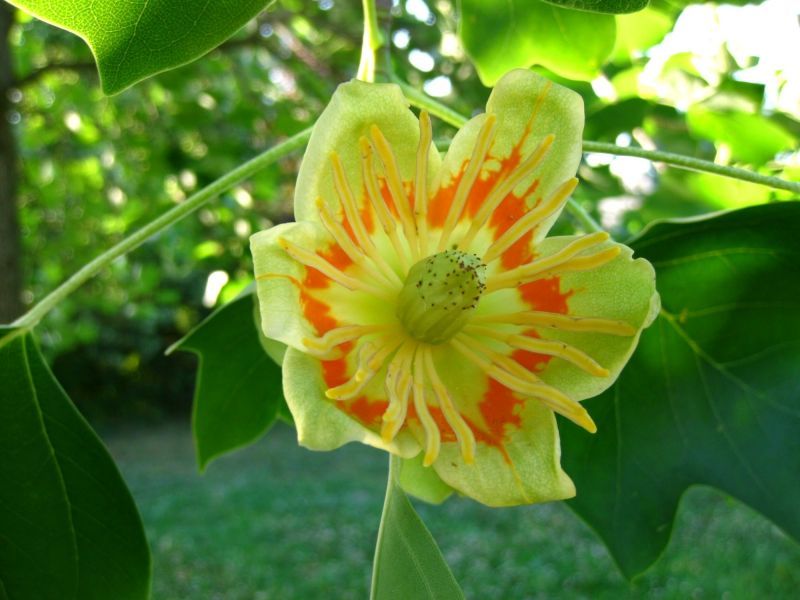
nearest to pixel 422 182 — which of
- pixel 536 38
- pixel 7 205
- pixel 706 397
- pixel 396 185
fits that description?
pixel 396 185

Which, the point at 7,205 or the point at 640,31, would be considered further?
the point at 7,205

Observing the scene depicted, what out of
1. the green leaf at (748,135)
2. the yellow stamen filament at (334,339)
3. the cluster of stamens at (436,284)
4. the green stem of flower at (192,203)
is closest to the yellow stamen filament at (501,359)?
the cluster of stamens at (436,284)

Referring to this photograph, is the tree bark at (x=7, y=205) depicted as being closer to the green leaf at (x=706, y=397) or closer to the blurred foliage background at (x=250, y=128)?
the blurred foliage background at (x=250, y=128)

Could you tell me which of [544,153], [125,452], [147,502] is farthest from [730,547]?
[125,452]

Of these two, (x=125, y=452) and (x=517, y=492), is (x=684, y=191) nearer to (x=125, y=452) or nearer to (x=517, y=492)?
(x=517, y=492)

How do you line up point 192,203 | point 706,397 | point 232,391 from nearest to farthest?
point 192,203 → point 706,397 → point 232,391

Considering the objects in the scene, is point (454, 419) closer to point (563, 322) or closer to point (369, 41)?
point (563, 322)

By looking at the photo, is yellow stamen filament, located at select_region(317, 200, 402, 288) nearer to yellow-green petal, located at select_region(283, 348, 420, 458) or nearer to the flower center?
the flower center

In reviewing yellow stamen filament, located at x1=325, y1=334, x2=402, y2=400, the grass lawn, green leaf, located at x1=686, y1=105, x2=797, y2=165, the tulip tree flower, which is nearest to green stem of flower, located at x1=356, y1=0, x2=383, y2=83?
the tulip tree flower
